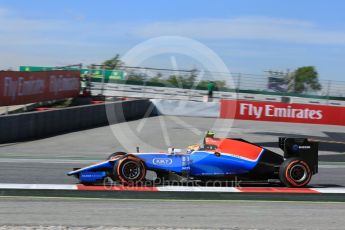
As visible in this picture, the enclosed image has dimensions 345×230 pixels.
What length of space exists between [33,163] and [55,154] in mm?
2751

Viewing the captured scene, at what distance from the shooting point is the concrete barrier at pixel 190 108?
101 feet

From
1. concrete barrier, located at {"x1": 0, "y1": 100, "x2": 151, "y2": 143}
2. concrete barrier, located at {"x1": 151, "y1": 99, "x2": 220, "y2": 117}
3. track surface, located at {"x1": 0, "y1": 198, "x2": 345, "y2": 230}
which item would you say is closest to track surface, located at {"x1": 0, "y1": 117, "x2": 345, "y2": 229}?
track surface, located at {"x1": 0, "y1": 198, "x2": 345, "y2": 230}

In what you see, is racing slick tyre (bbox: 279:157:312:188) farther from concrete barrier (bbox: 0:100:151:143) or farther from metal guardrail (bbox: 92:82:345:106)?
metal guardrail (bbox: 92:82:345:106)

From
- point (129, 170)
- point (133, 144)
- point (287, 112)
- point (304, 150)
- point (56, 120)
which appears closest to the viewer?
point (129, 170)

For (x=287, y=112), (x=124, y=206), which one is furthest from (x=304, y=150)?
(x=287, y=112)

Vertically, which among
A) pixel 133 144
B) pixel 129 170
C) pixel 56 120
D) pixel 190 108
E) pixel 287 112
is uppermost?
pixel 287 112

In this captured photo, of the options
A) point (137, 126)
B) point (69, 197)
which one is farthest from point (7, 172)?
point (137, 126)

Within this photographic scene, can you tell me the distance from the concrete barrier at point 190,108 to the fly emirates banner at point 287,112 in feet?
39.4

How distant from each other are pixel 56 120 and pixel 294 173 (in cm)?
1352

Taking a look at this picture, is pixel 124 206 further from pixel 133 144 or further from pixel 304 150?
pixel 133 144

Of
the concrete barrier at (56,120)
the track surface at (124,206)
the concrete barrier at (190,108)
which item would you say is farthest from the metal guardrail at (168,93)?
the track surface at (124,206)

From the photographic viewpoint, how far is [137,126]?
25.1 metres

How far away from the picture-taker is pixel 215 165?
30.3 feet

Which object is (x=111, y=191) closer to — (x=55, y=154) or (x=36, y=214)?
(x=36, y=214)
